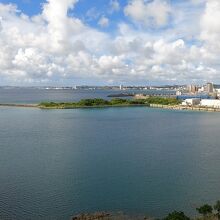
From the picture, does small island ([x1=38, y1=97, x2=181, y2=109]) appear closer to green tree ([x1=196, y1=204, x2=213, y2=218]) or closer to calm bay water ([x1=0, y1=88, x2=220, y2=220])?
calm bay water ([x1=0, y1=88, x2=220, y2=220])

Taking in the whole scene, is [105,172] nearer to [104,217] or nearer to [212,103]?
[104,217]

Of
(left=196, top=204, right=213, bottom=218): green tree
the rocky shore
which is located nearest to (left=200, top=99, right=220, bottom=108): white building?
the rocky shore

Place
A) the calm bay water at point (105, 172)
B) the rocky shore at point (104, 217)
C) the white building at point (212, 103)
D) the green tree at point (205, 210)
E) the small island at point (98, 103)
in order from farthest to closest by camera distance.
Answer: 1. the small island at point (98, 103)
2. the white building at point (212, 103)
3. the calm bay water at point (105, 172)
4. the rocky shore at point (104, 217)
5. the green tree at point (205, 210)

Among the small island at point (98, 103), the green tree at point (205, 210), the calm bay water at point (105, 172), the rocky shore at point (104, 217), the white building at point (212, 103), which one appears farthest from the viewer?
the small island at point (98, 103)

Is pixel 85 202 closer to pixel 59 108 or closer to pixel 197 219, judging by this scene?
pixel 197 219

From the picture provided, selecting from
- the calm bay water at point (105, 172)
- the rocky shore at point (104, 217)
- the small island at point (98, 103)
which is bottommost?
the rocky shore at point (104, 217)

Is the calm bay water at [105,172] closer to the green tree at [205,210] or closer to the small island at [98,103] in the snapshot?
the green tree at [205,210]

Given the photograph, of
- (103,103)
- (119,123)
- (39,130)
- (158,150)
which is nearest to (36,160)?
(158,150)

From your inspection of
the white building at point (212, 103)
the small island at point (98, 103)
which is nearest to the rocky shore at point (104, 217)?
the small island at point (98, 103)

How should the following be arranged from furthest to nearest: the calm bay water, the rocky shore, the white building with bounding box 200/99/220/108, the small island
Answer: the small island → the white building with bounding box 200/99/220/108 → the calm bay water → the rocky shore
